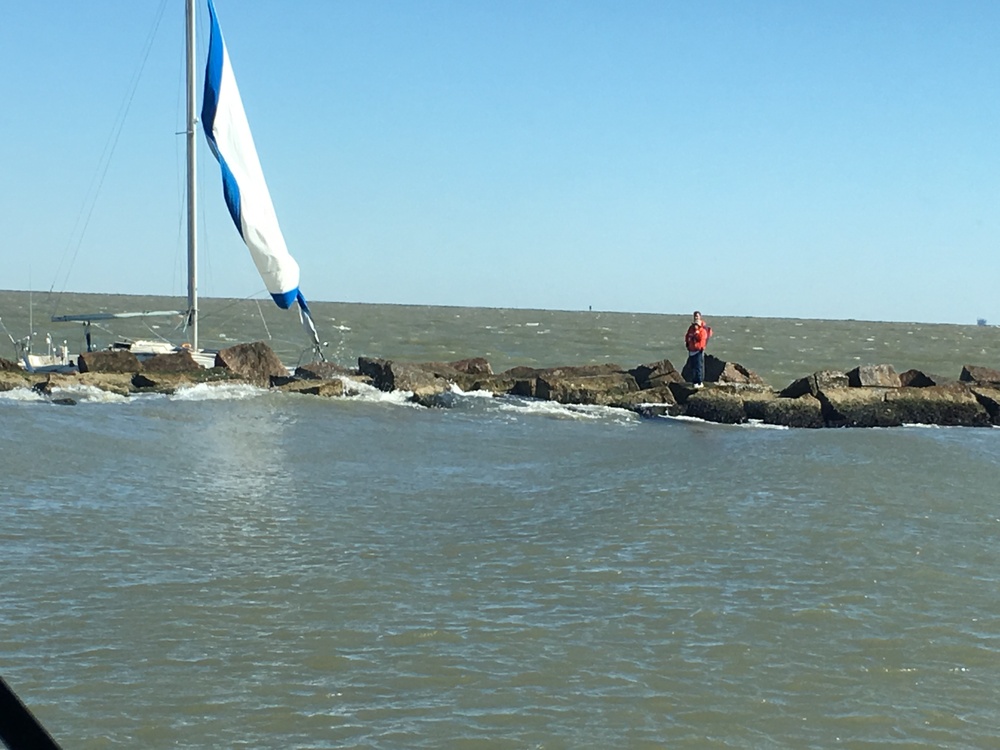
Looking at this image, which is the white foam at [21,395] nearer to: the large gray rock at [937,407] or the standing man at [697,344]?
the standing man at [697,344]

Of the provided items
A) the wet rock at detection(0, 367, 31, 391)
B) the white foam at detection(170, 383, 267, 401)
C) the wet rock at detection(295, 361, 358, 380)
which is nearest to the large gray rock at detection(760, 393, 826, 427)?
the wet rock at detection(295, 361, 358, 380)

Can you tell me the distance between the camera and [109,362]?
20812 mm

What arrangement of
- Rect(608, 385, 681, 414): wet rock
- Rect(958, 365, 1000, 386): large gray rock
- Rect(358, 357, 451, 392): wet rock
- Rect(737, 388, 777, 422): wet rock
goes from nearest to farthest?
Rect(737, 388, 777, 422): wet rock, Rect(608, 385, 681, 414): wet rock, Rect(358, 357, 451, 392): wet rock, Rect(958, 365, 1000, 386): large gray rock

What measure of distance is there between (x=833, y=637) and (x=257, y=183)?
20.2 metres

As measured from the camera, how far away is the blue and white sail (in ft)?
76.4

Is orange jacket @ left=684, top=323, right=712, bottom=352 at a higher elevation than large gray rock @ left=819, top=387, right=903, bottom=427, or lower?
higher

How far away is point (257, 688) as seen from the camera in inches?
207

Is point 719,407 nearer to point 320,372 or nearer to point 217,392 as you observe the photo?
point 320,372

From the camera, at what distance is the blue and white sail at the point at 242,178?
23.3 meters

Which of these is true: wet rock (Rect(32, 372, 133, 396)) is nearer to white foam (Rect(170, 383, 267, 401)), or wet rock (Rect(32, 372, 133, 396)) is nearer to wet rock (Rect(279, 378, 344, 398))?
white foam (Rect(170, 383, 267, 401))

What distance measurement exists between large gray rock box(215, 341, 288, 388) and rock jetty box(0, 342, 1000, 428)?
2 cm

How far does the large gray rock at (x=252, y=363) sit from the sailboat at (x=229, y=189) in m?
1.14

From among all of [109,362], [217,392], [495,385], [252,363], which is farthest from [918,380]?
[109,362]

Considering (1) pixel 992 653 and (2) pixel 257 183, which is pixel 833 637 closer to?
(1) pixel 992 653
